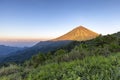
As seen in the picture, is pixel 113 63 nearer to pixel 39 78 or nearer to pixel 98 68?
pixel 98 68

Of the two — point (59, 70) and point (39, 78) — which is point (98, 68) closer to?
point (59, 70)

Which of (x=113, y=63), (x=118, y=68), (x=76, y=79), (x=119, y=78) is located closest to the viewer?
(x=76, y=79)

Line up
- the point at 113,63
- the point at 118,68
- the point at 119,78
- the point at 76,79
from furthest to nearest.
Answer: the point at 113,63
the point at 118,68
the point at 119,78
the point at 76,79

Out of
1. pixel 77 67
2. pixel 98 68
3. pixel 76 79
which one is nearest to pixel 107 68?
pixel 98 68

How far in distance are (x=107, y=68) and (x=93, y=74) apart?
0.66 metres

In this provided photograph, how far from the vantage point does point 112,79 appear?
662 cm

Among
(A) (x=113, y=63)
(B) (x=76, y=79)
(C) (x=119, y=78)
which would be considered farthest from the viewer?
(A) (x=113, y=63)

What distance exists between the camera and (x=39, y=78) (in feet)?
22.8

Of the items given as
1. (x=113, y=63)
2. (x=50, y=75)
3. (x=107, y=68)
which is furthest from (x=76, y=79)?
(x=113, y=63)

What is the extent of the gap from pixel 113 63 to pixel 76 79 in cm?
208

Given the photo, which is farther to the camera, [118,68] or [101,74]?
[118,68]

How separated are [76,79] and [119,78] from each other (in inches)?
51.7

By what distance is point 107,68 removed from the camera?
7270 millimetres

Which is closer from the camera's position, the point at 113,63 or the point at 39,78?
the point at 39,78
